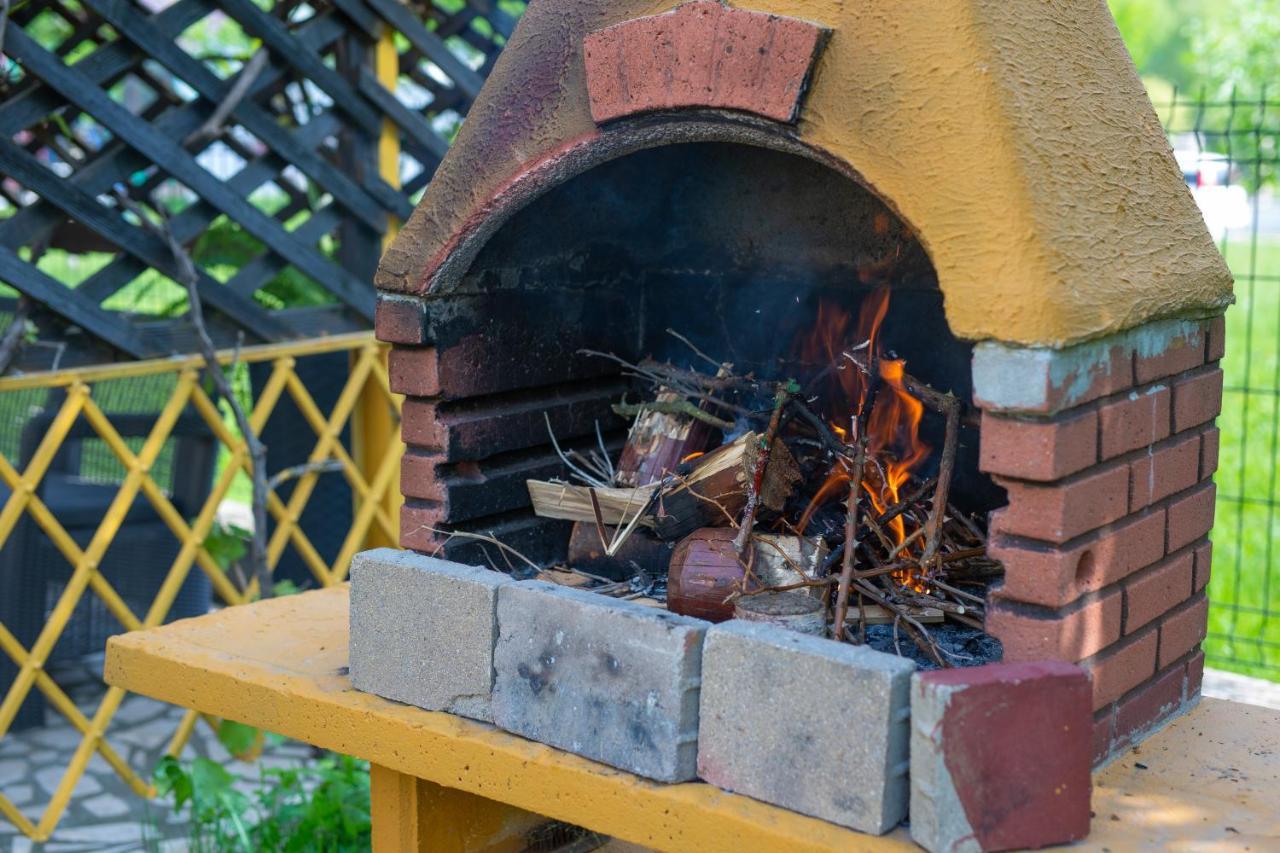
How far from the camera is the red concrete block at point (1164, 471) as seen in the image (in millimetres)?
2387

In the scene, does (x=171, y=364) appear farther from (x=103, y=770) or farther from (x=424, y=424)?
(x=424, y=424)

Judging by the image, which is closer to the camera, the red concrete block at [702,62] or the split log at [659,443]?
the red concrete block at [702,62]

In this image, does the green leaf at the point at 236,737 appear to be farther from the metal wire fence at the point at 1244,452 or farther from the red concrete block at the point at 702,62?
the metal wire fence at the point at 1244,452

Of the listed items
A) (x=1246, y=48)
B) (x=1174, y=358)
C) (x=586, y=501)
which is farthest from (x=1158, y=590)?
(x=1246, y=48)

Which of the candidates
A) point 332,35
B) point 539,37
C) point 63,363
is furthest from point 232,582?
point 539,37

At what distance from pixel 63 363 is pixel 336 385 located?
56.2 inches

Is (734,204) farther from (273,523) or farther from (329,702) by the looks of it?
(273,523)

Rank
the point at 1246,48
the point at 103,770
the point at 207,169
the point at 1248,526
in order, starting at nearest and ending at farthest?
the point at 207,169
the point at 103,770
the point at 1248,526
the point at 1246,48

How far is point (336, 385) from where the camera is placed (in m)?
5.26

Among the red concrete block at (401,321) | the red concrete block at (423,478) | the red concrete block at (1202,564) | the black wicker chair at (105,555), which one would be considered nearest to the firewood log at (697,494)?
the red concrete block at (423,478)

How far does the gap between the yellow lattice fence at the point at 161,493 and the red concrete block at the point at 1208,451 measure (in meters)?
2.74

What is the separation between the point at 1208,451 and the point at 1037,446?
2.29 feet

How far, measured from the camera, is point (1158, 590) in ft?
8.20

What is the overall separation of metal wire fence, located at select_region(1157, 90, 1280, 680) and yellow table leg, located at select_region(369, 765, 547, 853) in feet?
7.71
